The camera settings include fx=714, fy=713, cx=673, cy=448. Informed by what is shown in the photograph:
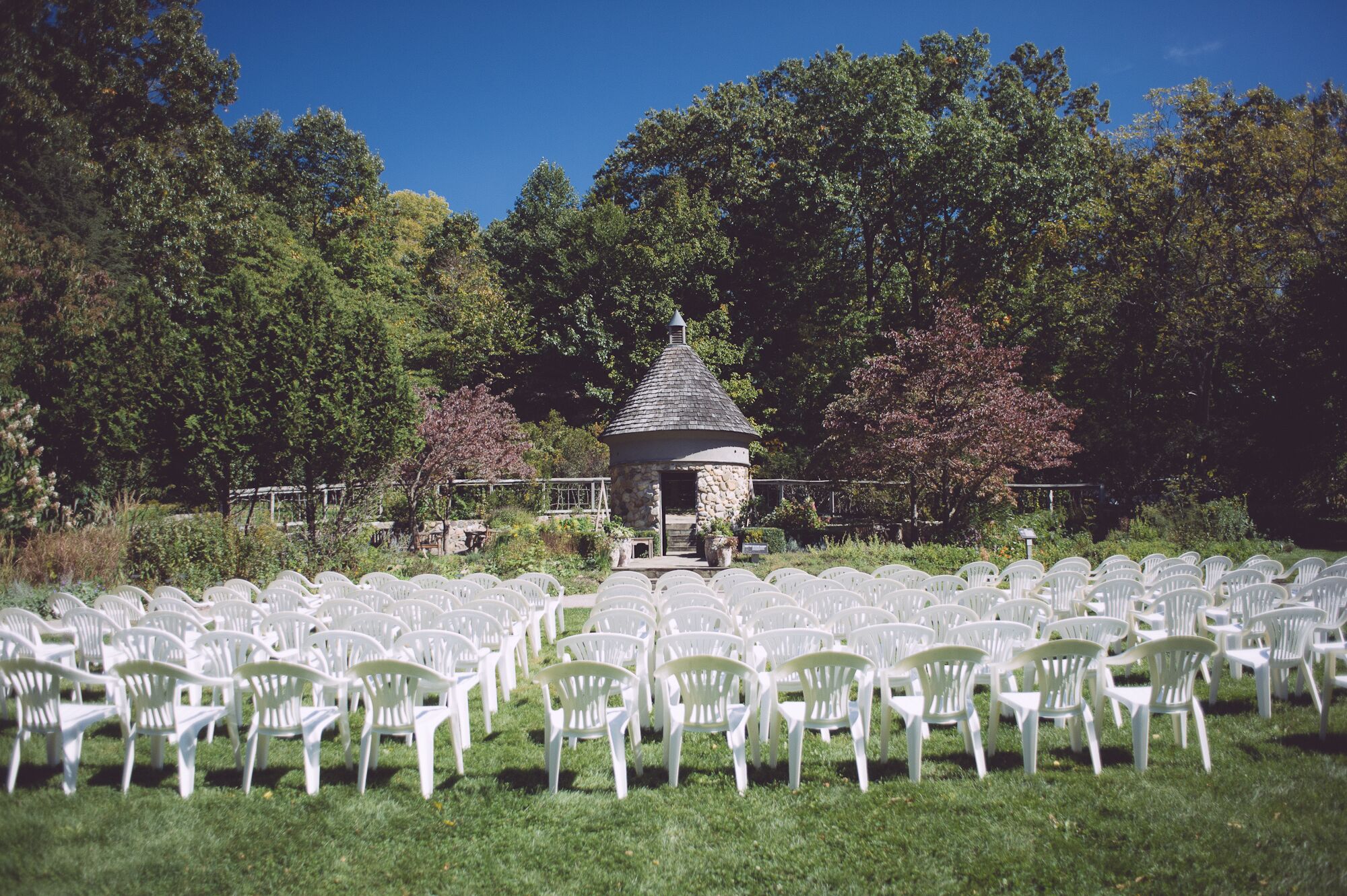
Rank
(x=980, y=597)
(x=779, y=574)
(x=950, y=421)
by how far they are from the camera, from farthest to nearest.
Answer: (x=950, y=421) → (x=779, y=574) → (x=980, y=597)

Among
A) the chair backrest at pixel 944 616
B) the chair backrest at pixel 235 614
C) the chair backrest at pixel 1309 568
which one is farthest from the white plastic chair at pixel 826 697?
the chair backrest at pixel 1309 568

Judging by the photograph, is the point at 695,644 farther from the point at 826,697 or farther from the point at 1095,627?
the point at 1095,627

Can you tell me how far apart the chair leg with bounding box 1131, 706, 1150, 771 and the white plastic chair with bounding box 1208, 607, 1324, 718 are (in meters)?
1.22

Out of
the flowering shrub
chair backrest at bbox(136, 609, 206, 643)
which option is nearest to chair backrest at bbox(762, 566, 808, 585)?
chair backrest at bbox(136, 609, 206, 643)

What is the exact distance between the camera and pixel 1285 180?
1964cm

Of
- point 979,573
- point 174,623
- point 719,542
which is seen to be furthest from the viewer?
point 719,542

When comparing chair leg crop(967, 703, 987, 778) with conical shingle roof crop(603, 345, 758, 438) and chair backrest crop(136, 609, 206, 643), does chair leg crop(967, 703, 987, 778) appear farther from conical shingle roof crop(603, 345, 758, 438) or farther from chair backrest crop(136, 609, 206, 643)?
conical shingle roof crop(603, 345, 758, 438)

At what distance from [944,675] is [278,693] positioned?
164 inches

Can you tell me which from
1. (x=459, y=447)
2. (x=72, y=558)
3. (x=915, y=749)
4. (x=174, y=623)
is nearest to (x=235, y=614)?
(x=174, y=623)

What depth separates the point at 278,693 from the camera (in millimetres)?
4402

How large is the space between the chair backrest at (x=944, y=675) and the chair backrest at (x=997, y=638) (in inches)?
9.2

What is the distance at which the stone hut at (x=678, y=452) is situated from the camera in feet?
58.6

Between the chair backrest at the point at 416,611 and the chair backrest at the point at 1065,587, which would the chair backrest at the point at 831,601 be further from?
the chair backrest at the point at 416,611

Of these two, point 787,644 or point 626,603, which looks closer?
point 787,644
